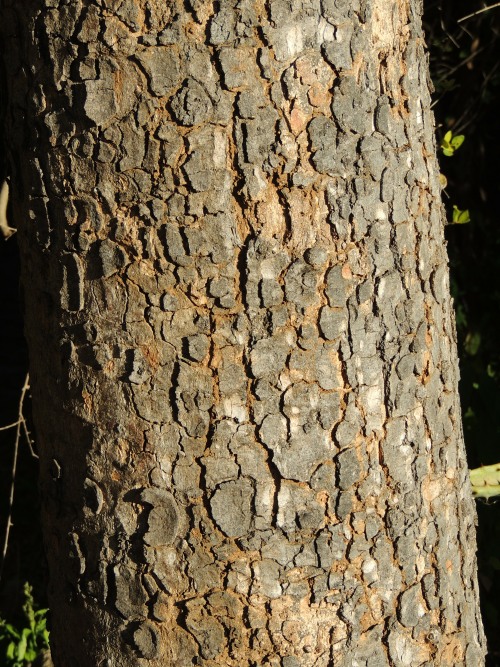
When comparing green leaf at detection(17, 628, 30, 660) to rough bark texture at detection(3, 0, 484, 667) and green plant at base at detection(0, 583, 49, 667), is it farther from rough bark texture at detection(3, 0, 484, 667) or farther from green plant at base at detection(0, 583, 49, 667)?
rough bark texture at detection(3, 0, 484, 667)

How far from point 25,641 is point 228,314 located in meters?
2.41

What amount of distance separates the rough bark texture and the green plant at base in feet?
6.44

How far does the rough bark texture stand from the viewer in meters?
1.17

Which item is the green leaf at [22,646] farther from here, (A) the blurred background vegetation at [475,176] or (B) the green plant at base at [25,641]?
(A) the blurred background vegetation at [475,176]

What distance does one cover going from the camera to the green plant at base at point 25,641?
10.2 ft

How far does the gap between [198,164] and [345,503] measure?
55 cm

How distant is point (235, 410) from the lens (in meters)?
1.21

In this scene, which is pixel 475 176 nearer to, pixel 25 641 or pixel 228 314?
pixel 25 641

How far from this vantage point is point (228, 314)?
3.92ft

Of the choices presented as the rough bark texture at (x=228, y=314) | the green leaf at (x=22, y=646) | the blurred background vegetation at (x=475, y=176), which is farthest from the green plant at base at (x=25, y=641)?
the rough bark texture at (x=228, y=314)

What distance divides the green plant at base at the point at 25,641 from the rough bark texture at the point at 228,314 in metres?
1.96

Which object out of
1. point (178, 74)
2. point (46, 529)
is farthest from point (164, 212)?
point (46, 529)

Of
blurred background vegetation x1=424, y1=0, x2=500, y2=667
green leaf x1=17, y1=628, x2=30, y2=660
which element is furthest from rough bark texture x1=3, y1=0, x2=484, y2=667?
blurred background vegetation x1=424, y1=0, x2=500, y2=667

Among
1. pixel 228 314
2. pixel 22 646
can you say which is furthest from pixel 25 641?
pixel 228 314
